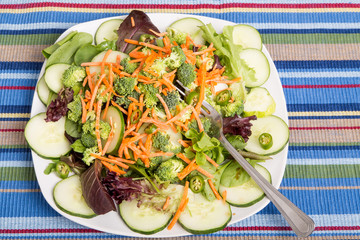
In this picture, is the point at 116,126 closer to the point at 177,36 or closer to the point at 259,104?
the point at 177,36

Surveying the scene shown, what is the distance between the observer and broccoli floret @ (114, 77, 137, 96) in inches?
93.7

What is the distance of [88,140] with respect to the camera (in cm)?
246

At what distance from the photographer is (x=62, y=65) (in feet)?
8.72

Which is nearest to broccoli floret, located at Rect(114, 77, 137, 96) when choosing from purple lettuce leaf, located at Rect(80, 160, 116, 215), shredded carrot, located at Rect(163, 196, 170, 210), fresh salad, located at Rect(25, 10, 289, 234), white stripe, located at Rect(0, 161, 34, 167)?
fresh salad, located at Rect(25, 10, 289, 234)

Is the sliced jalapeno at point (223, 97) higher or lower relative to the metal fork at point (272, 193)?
higher

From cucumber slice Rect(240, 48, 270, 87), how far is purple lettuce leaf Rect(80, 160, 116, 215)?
4.54 ft

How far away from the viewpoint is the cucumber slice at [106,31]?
9.28 ft

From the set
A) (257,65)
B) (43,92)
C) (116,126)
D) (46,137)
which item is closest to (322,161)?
(257,65)

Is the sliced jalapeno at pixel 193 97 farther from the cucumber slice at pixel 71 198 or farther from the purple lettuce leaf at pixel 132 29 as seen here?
the cucumber slice at pixel 71 198

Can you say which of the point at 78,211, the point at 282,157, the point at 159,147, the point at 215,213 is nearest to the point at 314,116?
the point at 282,157

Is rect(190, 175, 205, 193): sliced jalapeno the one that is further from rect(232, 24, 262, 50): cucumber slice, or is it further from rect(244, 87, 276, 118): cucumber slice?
rect(232, 24, 262, 50): cucumber slice

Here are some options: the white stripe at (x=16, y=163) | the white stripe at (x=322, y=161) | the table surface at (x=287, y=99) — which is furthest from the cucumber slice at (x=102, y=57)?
the white stripe at (x=322, y=161)

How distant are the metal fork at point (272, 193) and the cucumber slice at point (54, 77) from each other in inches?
37.3

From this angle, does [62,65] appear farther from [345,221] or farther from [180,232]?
[345,221]
